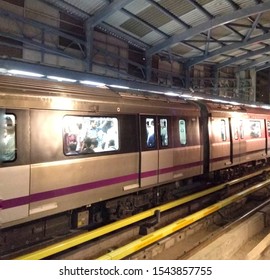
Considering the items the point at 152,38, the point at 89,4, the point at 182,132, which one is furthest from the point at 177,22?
the point at 182,132

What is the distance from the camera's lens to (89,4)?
12031 mm

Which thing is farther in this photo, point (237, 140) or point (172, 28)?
point (172, 28)

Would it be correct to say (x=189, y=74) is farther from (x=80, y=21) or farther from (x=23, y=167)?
(x=23, y=167)

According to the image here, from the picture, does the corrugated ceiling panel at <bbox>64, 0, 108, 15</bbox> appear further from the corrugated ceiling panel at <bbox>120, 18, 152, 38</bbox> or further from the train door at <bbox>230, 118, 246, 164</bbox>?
the train door at <bbox>230, 118, 246, 164</bbox>

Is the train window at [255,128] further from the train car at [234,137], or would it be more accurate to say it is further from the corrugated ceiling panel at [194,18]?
the corrugated ceiling panel at [194,18]

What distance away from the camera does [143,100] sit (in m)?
7.39

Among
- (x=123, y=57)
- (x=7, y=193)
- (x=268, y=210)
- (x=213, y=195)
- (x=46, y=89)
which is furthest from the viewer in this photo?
(x=123, y=57)

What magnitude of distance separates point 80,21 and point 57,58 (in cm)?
180

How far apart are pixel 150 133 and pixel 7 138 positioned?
11.3 ft

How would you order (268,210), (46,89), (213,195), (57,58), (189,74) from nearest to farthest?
(46,89) → (268,210) → (213,195) → (57,58) → (189,74)

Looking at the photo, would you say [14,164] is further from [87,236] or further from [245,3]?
[245,3]

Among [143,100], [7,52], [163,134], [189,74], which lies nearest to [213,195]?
[163,134]

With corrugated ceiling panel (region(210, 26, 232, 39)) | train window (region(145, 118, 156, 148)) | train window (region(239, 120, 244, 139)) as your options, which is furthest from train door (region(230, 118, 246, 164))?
corrugated ceiling panel (region(210, 26, 232, 39))

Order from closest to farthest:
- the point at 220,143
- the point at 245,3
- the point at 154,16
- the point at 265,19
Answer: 1. the point at 220,143
2. the point at 154,16
3. the point at 245,3
4. the point at 265,19
